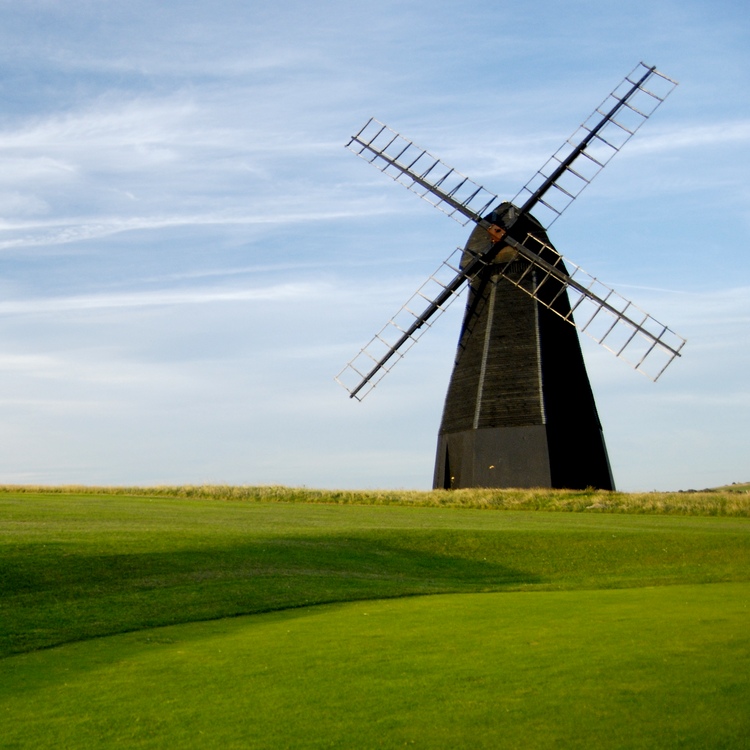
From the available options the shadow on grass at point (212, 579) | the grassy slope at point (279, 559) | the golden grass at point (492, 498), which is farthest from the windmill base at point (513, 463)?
the shadow on grass at point (212, 579)

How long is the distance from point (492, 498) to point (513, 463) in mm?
1525

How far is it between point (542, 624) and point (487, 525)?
45.4 feet

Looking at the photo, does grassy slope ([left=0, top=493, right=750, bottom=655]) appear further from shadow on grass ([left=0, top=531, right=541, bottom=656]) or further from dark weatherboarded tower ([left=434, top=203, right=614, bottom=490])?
dark weatherboarded tower ([left=434, top=203, right=614, bottom=490])

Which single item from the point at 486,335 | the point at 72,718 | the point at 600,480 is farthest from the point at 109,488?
the point at 72,718

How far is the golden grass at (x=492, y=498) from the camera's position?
34.9 m

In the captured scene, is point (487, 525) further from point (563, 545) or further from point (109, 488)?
point (109, 488)

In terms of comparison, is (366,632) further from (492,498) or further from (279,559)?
(492,498)

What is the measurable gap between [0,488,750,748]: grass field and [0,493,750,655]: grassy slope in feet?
0.24

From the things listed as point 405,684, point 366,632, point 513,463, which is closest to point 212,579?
point 366,632

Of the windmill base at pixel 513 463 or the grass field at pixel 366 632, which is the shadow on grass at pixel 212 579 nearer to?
the grass field at pixel 366 632

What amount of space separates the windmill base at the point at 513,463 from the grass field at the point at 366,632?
26.3ft

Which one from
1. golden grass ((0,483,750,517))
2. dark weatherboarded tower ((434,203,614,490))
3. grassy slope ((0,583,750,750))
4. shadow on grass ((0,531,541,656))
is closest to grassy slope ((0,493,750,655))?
shadow on grass ((0,531,541,656))

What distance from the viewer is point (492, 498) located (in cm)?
3534

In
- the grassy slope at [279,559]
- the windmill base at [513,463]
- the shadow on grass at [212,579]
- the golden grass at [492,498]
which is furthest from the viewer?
the golden grass at [492,498]
